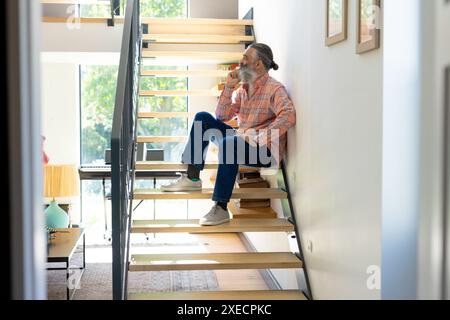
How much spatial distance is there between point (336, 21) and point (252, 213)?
1670 mm

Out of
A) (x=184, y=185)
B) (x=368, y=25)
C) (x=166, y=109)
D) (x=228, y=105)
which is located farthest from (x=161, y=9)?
(x=368, y=25)

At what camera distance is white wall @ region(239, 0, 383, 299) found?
2361 mm

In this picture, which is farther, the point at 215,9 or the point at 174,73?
the point at 215,9

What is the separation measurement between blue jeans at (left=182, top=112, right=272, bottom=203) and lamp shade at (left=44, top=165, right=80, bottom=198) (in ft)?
8.47

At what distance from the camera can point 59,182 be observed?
6.23 metres

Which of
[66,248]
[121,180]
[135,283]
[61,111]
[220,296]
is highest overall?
[61,111]

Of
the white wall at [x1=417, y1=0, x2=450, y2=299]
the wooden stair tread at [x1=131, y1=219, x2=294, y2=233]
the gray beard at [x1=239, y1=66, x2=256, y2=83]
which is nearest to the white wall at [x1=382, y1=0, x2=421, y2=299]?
the white wall at [x1=417, y1=0, x2=450, y2=299]

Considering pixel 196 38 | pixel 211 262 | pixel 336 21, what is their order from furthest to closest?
pixel 196 38
pixel 211 262
pixel 336 21

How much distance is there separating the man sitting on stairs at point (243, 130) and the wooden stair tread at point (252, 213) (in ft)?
0.91

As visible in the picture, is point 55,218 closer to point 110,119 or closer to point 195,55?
point 195,55

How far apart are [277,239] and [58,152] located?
13.2 ft

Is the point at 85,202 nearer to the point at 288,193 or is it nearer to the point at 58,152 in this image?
the point at 58,152

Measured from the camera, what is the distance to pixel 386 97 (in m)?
1.80
